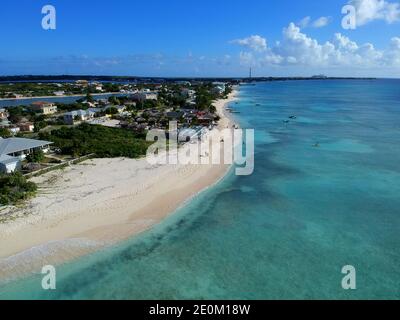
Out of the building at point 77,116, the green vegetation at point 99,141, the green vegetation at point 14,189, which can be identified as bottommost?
the green vegetation at point 14,189

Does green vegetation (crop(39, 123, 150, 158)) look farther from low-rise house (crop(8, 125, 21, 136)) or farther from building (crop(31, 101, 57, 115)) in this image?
building (crop(31, 101, 57, 115))

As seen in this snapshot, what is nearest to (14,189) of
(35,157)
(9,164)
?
(9,164)

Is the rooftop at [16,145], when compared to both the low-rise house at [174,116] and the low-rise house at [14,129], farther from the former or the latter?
the low-rise house at [174,116]

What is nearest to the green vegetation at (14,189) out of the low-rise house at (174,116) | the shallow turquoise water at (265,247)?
the shallow turquoise water at (265,247)

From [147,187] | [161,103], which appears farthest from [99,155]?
[161,103]

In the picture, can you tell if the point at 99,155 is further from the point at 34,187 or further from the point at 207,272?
the point at 207,272

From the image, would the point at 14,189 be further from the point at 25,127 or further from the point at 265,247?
the point at 25,127
